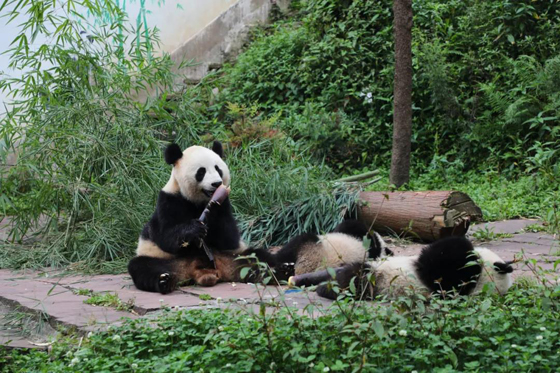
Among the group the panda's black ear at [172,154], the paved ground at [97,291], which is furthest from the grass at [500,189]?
the panda's black ear at [172,154]

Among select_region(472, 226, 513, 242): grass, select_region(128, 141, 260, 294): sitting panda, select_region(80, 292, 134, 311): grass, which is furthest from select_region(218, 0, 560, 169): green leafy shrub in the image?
select_region(80, 292, 134, 311): grass

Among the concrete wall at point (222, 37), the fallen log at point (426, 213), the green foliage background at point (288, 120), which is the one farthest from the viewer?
the concrete wall at point (222, 37)

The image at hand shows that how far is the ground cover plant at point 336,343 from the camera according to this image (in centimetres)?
267

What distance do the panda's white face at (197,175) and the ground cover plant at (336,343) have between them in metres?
1.53

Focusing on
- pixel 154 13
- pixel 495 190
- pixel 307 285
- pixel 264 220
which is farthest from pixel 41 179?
pixel 154 13

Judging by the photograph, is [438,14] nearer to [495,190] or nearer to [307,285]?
[495,190]

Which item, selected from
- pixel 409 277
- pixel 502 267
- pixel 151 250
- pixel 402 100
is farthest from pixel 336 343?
pixel 402 100

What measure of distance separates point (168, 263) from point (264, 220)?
6.00ft

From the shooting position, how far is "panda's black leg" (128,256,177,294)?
4613 mm

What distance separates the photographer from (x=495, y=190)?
7988 mm

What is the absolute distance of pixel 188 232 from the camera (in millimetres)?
4656

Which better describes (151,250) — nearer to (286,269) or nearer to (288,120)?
(286,269)

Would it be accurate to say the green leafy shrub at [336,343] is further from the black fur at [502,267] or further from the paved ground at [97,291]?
the black fur at [502,267]

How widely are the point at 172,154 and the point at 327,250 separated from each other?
133cm
